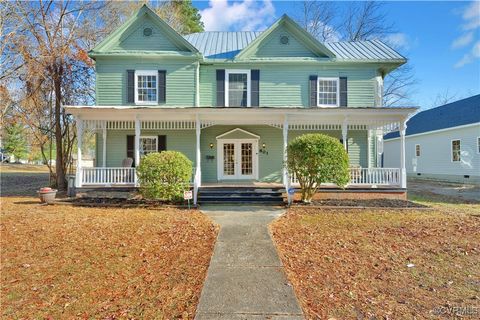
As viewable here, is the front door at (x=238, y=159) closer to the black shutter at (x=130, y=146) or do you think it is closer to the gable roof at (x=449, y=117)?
the black shutter at (x=130, y=146)

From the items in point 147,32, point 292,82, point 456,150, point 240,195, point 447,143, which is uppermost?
point 147,32

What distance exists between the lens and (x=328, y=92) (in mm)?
14258

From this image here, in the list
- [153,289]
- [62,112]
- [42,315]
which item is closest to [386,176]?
[153,289]

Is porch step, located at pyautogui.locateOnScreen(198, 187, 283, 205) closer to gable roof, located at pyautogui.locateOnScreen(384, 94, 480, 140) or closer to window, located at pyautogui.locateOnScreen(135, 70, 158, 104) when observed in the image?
window, located at pyautogui.locateOnScreen(135, 70, 158, 104)

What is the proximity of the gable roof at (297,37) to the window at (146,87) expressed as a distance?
4.31 m

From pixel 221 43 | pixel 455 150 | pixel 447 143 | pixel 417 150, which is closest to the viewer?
pixel 221 43

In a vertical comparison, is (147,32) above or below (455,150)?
above

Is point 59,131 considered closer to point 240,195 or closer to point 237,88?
point 237,88

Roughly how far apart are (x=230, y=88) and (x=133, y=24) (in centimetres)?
570

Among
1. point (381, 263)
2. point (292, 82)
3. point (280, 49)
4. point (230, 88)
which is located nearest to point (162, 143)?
point (230, 88)

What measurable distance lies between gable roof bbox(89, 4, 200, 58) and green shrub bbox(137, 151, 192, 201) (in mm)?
6381

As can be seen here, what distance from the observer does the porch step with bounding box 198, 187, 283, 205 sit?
10641mm

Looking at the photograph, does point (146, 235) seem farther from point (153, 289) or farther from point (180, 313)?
point (180, 313)

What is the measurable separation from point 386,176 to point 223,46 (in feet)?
35.0
